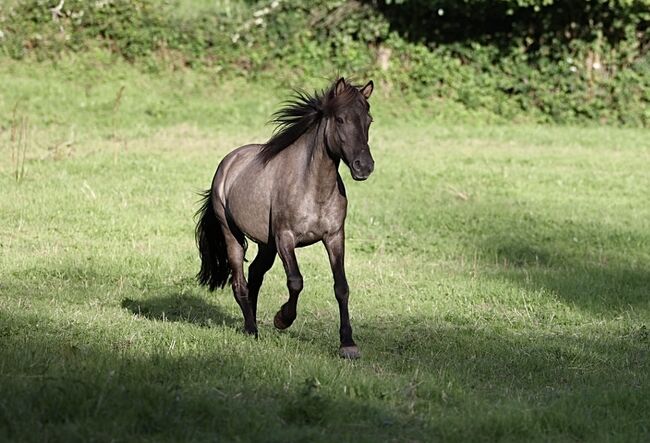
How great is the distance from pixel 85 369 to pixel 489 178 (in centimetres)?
1347

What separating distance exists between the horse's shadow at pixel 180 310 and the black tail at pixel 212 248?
1.38 ft

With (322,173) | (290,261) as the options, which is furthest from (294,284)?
(322,173)

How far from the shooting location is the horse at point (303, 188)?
8570 mm

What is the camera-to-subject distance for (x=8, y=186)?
17172mm

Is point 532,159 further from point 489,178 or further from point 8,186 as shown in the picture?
point 8,186

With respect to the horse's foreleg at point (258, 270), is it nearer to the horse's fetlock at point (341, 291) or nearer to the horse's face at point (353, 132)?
the horse's fetlock at point (341, 291)

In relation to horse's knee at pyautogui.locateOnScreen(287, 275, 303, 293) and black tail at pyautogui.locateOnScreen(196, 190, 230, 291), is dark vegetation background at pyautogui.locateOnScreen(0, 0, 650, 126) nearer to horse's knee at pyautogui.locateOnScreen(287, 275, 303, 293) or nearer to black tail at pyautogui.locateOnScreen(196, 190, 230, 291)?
black tail at pyautogui.locateOnScreen(196, 190, 230, 291)

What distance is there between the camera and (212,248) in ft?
35.4

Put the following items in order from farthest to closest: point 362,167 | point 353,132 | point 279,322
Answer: point 279,322 < point 353,132 < point 362,167

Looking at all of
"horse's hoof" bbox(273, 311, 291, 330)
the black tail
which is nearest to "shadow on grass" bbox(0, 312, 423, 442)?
"horse's hoof" bbox(273, 311, 291, 330)

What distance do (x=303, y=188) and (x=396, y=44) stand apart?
59.7 ft

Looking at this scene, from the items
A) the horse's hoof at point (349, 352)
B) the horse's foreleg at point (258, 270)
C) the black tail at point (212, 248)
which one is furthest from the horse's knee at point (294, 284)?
the black tail at point (212, 248)

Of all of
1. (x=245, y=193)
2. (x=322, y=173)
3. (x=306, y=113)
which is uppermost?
(x=306, y=113)

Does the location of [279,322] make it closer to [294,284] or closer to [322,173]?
[294,284]
